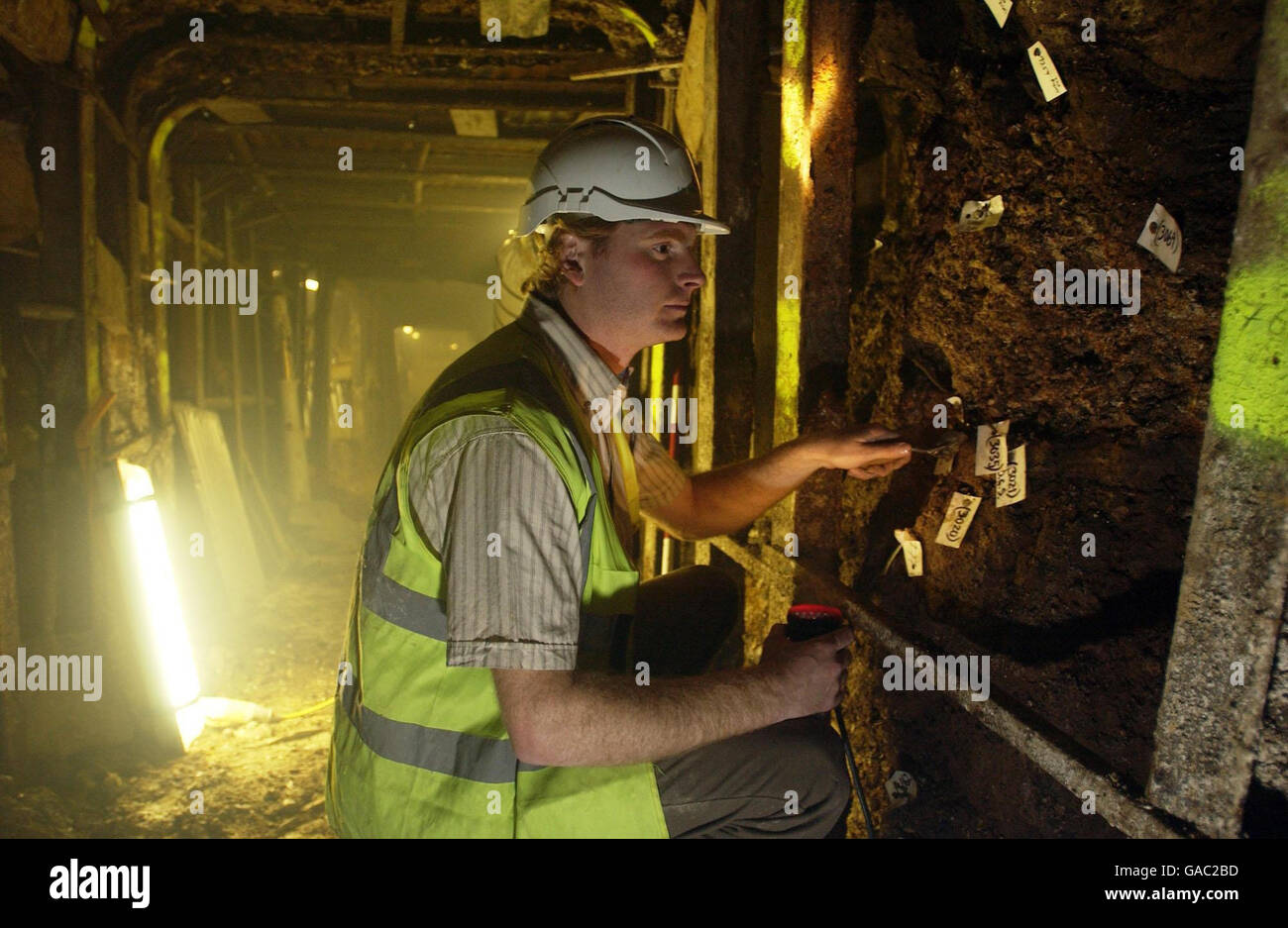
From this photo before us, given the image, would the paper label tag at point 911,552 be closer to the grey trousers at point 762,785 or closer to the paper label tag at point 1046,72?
the grey trousers at point 762,785

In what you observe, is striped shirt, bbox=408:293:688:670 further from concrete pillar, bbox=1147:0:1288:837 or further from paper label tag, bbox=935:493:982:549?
paper label tag, bbox=935:493:982:549

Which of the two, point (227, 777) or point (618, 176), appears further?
point (227, 777)

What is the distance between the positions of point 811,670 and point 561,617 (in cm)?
60

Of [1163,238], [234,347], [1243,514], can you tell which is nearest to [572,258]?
[1163,238]

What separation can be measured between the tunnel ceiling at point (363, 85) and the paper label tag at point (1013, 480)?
114 inches

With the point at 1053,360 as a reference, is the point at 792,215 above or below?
above

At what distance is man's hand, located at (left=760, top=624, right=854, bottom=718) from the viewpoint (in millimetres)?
1646

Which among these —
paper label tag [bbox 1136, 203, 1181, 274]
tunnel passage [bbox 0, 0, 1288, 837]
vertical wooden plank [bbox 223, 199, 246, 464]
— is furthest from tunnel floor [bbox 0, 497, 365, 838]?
paper label tag [bbox 1136, 203, 1181, 274]

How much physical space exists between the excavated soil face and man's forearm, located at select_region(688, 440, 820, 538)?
Answer: 1.14 feet

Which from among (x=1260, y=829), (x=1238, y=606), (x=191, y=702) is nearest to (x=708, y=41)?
(x=1238, y=606)

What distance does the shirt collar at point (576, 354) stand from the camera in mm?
1918

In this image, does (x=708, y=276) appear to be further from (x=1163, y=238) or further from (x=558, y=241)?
(x=1163, y=238)

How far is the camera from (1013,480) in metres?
1.92

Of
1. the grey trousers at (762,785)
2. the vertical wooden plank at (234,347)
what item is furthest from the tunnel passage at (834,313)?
the vertical wooden plank at (234,347)
